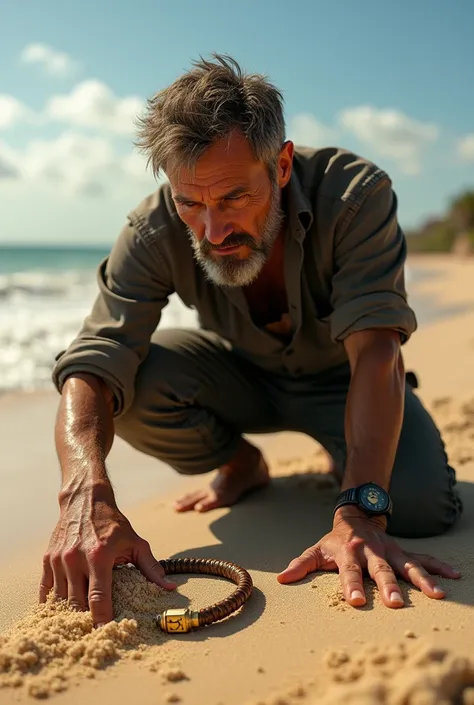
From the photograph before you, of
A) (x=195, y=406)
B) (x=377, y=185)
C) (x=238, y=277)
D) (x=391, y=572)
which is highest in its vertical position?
(x=377, y=185)

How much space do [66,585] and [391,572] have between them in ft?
3.21

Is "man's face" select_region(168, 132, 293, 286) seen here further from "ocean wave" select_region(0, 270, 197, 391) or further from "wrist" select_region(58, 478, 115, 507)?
"ocean wave" select_region(0, 270, 197, 391)

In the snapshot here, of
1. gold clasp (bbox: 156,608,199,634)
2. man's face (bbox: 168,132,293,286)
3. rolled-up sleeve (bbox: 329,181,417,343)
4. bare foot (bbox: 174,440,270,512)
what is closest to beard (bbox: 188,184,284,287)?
man's face (bbox: 168,132,293,286)

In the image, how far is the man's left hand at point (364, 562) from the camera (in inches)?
91.1

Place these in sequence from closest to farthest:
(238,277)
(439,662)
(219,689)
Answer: (439,662), (219,689), (238,277)

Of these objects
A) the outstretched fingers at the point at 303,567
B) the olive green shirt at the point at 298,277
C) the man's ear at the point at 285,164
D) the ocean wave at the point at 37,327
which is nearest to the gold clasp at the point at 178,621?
the outstretched fingers at the point at 303,567

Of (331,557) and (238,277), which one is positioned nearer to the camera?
(331,557)

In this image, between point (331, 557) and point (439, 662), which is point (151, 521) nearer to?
point (331, 557)

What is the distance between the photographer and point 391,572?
2.37 meters

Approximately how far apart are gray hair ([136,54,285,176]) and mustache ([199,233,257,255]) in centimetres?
27

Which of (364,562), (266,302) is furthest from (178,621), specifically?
(266,302)

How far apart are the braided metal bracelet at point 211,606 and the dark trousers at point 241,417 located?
779 mm

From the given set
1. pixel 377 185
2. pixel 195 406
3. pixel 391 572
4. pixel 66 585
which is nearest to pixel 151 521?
pixel 195 406

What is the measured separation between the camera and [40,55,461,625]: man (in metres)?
2.52
